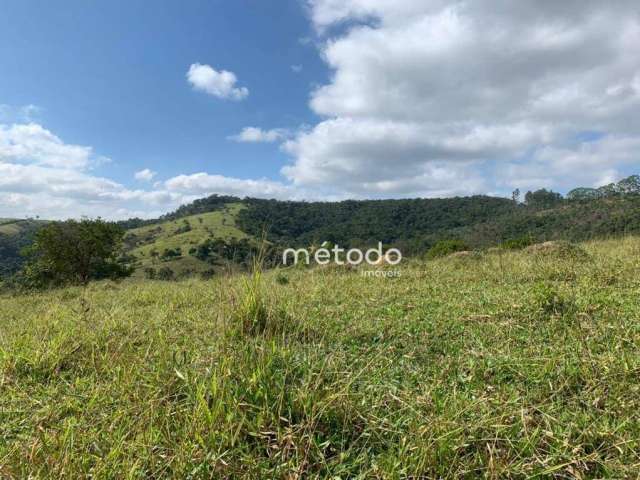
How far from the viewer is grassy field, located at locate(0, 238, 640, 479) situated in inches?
61.8

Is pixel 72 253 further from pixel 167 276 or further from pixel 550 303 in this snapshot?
pixel 550 303

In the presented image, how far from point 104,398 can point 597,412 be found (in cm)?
272

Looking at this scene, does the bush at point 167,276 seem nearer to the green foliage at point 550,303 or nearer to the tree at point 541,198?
the green foliage at point 550,303

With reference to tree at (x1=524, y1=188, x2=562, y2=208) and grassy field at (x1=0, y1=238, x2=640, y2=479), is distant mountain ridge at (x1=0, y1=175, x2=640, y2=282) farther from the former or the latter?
grassy field at (x1=0, y1=238, x2=640, y2=479)

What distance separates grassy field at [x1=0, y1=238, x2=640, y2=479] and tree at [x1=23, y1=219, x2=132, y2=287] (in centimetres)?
2066

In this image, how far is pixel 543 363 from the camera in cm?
233

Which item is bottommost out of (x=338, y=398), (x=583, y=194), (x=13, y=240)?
(x=338, y=398)

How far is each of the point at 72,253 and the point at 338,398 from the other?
24.3m

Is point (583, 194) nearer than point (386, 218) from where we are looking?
Yes

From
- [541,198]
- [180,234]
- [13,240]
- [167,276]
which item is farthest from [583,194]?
[13,240]

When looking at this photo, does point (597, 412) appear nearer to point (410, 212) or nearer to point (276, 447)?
point (276, 447)

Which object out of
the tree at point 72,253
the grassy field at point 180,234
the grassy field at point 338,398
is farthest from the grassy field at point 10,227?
the grassy field at point 338,398

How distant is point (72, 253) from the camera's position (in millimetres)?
21312

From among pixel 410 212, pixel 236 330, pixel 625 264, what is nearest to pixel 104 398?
Answer: pixel 236 330
